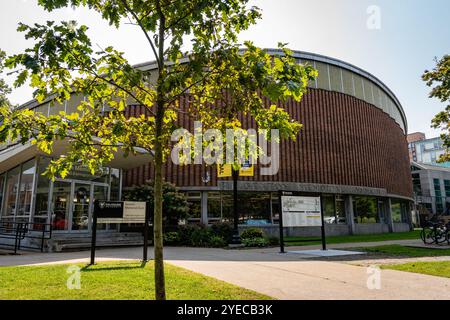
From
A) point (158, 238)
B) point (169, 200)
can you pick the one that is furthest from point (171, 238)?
point (158, 238)

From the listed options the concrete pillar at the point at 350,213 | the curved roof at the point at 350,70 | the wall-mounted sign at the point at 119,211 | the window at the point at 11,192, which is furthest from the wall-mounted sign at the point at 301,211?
the concrete pillar at the point at 350,213

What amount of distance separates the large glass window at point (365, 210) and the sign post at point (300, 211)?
1718cm

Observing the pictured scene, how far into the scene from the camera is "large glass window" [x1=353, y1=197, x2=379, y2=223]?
29.2 m

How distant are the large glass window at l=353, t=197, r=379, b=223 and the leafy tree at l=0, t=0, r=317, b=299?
1068 inches

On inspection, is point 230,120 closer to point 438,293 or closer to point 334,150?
point 438,293

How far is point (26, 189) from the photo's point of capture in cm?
1546

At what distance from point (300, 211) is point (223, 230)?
5520 millimetres

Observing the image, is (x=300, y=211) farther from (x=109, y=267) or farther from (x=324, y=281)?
(x=109, y=267)

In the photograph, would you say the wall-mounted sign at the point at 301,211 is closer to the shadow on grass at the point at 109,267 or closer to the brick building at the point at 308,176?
the shadow on grass at the point at 109,267

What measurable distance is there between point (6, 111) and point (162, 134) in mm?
1829

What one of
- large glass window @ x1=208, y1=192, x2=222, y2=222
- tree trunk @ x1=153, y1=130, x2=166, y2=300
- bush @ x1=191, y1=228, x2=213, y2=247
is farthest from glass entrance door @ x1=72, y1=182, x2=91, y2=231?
tree trunk @ x1=153, y1=130, x2=166, y2=300

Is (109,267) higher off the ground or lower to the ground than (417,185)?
lower
